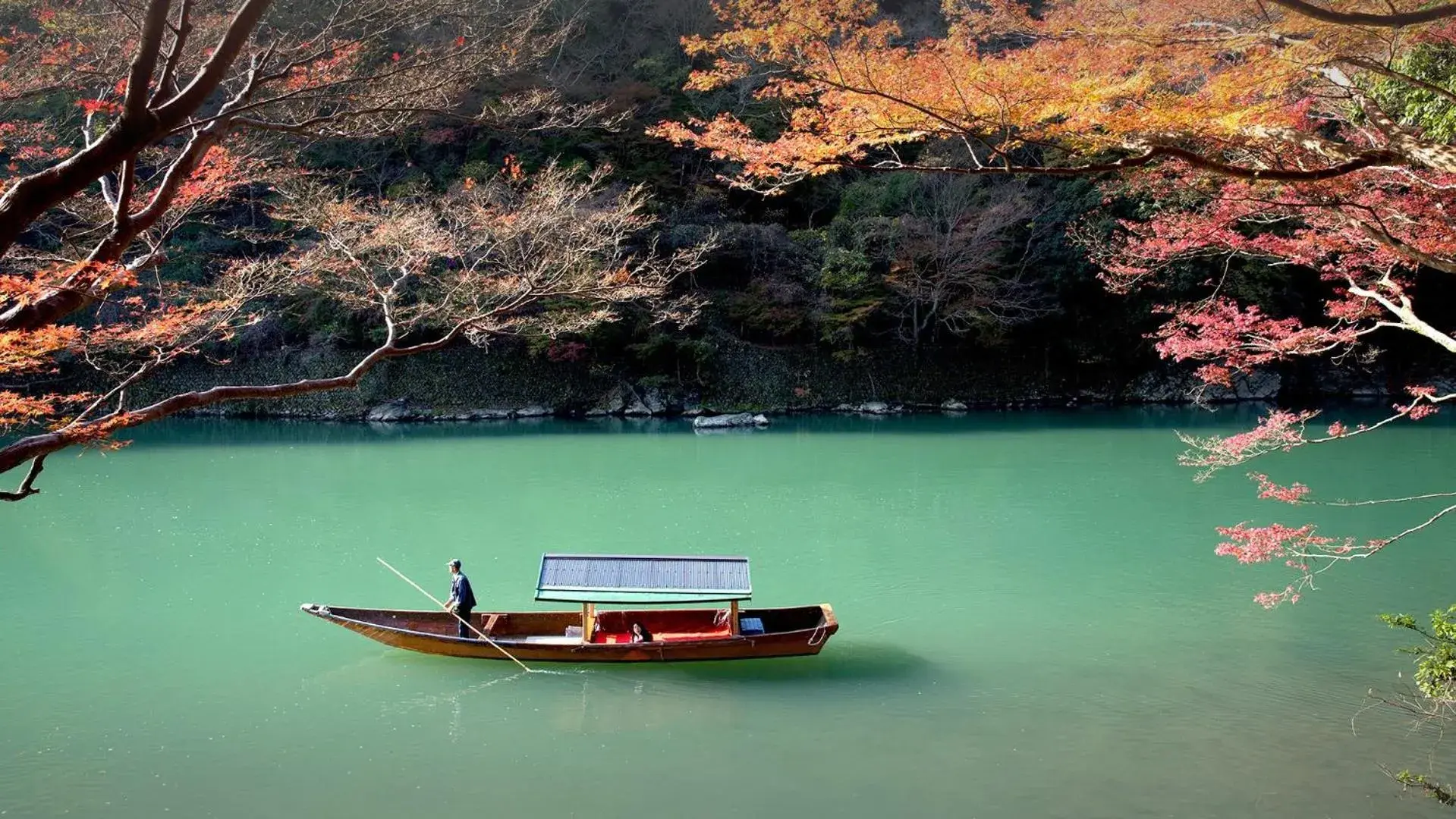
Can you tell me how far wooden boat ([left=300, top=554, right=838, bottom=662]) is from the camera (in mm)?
7199

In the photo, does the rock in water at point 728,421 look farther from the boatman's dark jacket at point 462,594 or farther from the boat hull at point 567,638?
the boatman's dark jacket at point 462,594

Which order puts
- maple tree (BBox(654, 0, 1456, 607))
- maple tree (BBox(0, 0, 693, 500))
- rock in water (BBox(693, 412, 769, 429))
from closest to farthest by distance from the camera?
maple tree (BBox(0, 0, 693, 500)) → maple tree (BBox(654, 0, 1456, 607)) → rock in water (BBox(693, 412, 769, 429))

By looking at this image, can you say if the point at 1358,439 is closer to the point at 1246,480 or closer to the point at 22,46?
the point at 1246,480

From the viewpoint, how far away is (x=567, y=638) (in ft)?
24.5

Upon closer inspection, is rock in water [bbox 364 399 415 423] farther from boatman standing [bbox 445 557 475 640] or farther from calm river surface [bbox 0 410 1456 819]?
boatman standing [bbox 445 557 475 640]

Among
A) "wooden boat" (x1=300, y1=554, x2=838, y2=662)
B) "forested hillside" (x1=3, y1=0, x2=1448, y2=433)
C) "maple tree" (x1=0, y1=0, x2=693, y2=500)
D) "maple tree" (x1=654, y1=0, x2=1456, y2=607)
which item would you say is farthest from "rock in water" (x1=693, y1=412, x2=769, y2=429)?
"maple tree" (x1=654, y1=0, x2=1456, y2=607)

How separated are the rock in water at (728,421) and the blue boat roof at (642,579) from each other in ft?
44.7

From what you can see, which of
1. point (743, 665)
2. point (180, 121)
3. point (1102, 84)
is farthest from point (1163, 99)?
point (743, 665)

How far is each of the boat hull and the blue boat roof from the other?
12.5 inches

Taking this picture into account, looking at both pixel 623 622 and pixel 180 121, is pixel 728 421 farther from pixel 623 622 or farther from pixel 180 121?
pixel 180 121

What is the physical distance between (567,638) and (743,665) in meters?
1.36

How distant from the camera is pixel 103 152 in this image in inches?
122

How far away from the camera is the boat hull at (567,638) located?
23.5 ft

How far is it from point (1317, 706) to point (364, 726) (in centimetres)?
625
